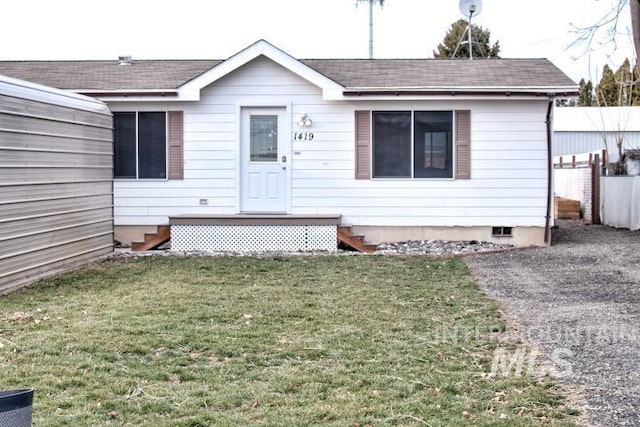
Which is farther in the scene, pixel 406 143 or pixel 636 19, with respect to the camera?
pixel 406 143

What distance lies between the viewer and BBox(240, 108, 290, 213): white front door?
14477mm

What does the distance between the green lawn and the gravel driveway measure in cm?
31

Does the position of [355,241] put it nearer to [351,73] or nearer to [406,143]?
[406,143]

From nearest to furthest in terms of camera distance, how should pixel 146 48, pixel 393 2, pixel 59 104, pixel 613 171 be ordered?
pixel 59 104 < pixel 613 171 < pixel 146 48 < pixel 393 2

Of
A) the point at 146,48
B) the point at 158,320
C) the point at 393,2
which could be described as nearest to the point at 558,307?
the point at 158,320

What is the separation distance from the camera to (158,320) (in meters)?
7.27

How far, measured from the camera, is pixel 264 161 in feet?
47.8

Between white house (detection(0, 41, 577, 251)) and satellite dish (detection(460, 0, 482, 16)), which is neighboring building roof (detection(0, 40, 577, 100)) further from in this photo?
satellite dish (detection(460, 0, 482, 16))

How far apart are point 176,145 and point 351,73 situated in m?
3.54

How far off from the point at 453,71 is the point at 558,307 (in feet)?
26.0

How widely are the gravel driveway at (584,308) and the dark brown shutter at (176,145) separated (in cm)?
551

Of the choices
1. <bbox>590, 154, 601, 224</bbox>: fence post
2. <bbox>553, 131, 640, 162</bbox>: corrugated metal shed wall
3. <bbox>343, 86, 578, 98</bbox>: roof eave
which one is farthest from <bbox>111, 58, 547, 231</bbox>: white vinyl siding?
<bbox>553, 131, 640, 162</bbox>: corrugated metal shed wall

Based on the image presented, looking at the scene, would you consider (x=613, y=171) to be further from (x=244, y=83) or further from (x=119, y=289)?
(x=119, y=289)

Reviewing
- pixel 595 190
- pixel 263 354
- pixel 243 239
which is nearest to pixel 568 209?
pixel 595 190
